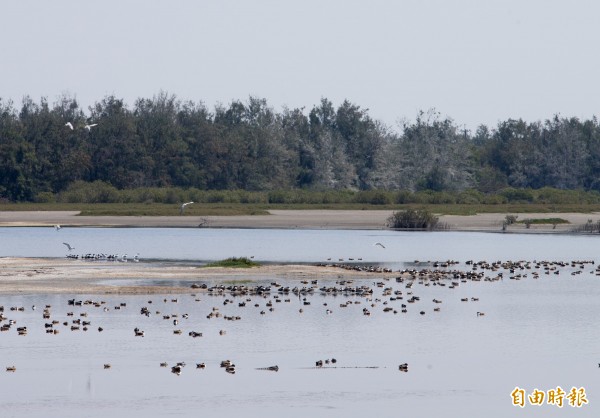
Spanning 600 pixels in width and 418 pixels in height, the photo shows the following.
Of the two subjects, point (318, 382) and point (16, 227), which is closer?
point (318, 382)

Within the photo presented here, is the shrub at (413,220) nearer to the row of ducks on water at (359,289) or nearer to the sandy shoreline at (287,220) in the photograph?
the sandy shoreline at (287,220)

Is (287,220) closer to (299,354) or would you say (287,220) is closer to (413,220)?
(413,220)

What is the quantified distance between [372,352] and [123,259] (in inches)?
1015

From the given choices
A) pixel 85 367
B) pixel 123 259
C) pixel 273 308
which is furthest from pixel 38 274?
pixel 85 367

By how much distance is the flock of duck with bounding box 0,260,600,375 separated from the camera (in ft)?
95.3

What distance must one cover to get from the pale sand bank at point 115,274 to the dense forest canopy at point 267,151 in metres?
63.6

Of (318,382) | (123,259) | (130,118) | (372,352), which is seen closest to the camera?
(318,382)

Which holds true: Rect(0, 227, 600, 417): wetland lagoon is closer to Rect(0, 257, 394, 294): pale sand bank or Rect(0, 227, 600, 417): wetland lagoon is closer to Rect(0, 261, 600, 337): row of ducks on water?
Rect(0, 261, 600, 337): row of ducks on water

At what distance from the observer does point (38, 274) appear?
4253cm

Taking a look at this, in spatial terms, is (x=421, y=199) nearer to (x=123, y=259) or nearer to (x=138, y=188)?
(x=138, y=188)

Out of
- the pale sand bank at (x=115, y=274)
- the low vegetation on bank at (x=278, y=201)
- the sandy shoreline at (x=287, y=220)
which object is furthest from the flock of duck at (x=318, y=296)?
the low vegetation on bank at (x=278, y=201)

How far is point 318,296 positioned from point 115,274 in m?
10.00

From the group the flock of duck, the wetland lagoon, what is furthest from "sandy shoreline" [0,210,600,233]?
the wetland lagoon

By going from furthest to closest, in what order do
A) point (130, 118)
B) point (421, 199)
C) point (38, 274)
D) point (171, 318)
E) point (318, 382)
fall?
point (130, 118) < point (421, 199) < point (38, 274) < point (171, 318) < point (318, 382)
